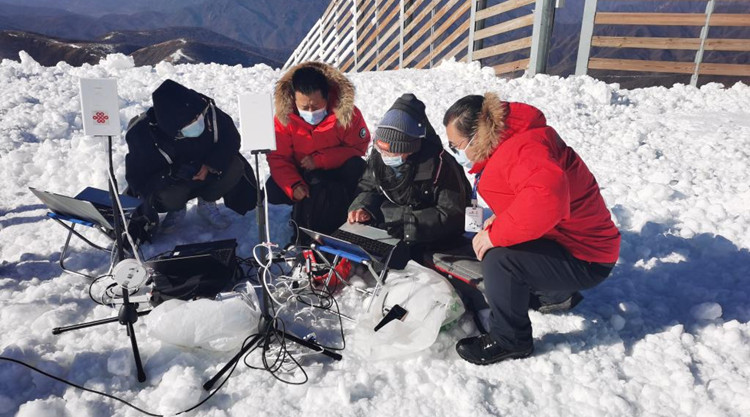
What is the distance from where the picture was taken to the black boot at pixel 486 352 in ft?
7.00

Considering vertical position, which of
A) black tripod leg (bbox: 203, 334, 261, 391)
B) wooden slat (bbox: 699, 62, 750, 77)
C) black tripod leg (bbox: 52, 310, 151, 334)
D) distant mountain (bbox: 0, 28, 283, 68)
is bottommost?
black tripod leg (bbox: 203, 334, 261, 391)

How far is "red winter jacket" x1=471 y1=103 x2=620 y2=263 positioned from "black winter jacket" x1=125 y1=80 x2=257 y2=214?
2.01 metres

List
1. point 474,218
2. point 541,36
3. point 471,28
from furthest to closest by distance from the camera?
1. point 471,28
2. point 541,36
3. point 474,218

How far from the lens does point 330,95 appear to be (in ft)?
10.7

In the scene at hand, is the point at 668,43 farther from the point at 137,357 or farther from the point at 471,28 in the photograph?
the point at 137,357

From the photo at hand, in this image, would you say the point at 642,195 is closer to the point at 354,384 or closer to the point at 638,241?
the point at 638,241

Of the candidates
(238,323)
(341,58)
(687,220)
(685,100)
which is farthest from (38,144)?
(341,58)

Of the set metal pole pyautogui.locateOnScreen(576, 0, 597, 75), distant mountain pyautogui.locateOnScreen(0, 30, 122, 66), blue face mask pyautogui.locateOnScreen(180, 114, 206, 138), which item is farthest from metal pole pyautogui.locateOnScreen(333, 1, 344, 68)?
distant mountain pyautogui.locateOnScreen(0, 30, 122, 66)

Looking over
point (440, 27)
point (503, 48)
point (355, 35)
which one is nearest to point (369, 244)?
point (503, 48)

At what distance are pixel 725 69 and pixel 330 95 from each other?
7768 mm

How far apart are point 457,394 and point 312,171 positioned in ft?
6.74

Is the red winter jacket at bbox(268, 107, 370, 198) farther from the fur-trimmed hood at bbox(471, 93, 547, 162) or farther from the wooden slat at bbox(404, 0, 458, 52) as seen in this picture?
the wooden slat at bbox(404, 0, 458, 52)

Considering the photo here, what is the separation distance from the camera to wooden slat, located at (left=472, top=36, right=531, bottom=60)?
303 inches

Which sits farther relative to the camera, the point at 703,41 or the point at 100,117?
the point at 703,41
